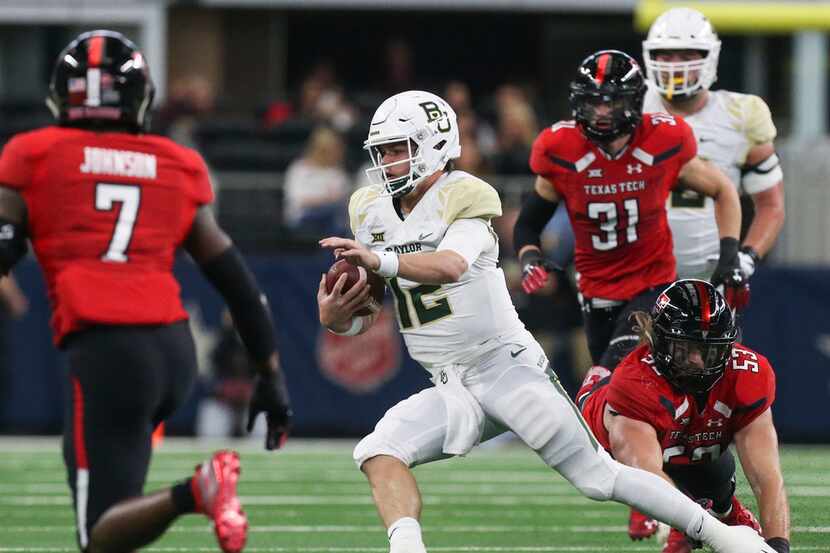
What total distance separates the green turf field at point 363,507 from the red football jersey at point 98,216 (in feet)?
7.78

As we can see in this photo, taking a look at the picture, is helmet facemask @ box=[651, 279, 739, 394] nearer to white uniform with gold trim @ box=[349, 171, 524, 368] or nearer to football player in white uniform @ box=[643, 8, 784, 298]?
white uniform with gold trim @ box=[349, 171, 524, 368]

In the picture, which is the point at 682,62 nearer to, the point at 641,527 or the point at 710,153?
the point at 710,153

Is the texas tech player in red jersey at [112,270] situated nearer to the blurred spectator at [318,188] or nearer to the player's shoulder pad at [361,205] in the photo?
the player's shoulder pad at [361,205]

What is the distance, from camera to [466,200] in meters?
5.19

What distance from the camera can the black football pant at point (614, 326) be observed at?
6391 millimetres

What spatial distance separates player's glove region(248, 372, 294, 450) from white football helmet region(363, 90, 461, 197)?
75cm

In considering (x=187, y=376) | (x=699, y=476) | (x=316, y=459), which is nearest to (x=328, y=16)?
(x=316, y=459)

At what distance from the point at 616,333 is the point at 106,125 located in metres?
2.58

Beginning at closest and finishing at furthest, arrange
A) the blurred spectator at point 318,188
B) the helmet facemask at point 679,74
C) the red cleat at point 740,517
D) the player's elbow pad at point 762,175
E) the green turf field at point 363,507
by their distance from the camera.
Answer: the red cleat at point 740,517
the green turf field at point 363,507
the helmet facemask at point 679,74
the player's elbow pad at point 762,175
the blurred spectator at point 318,188

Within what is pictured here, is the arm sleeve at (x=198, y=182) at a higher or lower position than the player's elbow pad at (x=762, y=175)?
higher

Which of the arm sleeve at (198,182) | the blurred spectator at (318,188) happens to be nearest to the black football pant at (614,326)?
the arm sleeve at (198,182)

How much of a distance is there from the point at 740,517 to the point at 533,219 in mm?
1496

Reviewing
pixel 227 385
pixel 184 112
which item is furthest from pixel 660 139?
pixel 184 112

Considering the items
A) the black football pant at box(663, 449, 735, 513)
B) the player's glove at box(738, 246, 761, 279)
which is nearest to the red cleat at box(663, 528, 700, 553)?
the black football pant at box(663, 449, 735, 513)
